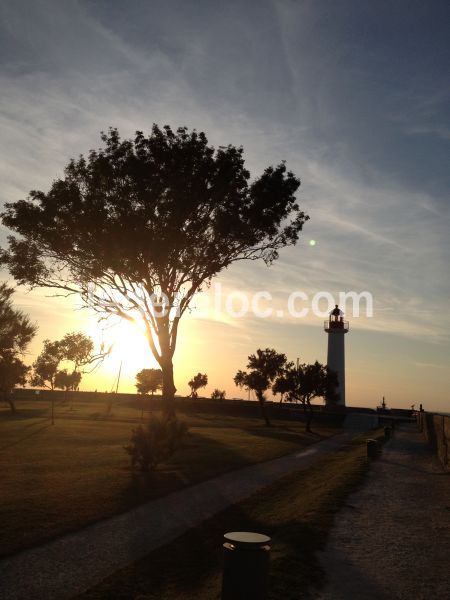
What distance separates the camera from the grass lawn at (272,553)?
25.4ft

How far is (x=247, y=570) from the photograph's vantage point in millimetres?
6398

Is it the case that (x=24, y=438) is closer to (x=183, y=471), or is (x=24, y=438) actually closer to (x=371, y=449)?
(x=183, y=471)

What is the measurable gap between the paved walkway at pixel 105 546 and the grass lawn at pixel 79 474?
52 cm

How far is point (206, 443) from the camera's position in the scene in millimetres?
29375

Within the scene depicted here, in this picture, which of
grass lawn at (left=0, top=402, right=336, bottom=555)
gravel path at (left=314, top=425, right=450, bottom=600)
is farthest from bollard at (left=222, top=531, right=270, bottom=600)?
grass lawn at (left=0, top=402, right=336, bottom=555)

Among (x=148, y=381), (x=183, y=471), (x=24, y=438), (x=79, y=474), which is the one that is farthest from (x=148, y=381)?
(x=79, y=474)

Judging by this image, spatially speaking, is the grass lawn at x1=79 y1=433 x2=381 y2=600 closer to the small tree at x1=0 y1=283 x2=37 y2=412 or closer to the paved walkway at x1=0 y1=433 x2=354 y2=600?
the paved walkway at x1=0 y1=433 x2=354 y2=600

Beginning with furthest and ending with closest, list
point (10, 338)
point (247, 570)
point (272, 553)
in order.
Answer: point (10, 338) → point (272, 553) → point (247, 570)

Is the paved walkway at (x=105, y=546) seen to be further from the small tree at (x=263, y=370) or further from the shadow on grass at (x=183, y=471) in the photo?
the small tree at (x=263, y=370)

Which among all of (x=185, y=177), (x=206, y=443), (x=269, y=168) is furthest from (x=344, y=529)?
(x=269, y=168)

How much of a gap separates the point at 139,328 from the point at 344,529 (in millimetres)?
19849

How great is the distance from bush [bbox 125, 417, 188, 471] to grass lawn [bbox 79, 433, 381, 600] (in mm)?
4832

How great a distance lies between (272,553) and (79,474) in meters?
10.3

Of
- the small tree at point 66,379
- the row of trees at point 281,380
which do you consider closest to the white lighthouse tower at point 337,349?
the row of trees at point 281,380
